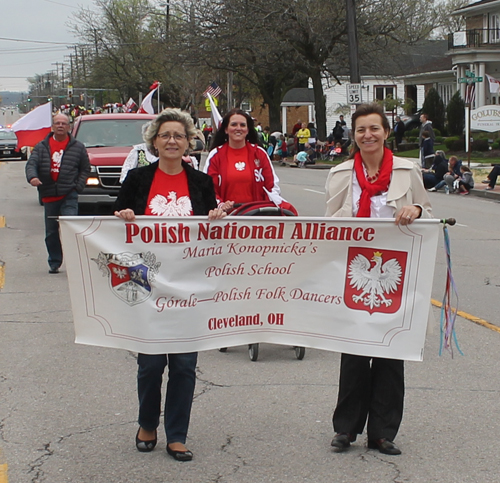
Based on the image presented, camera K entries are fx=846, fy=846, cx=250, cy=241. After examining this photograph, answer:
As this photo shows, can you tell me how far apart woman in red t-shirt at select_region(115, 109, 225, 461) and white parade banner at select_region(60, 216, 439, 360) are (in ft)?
0.41

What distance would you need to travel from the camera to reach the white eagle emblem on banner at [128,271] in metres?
4.54

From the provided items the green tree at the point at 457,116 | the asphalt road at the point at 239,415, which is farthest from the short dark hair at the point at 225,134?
the green tree at the point at 457,116

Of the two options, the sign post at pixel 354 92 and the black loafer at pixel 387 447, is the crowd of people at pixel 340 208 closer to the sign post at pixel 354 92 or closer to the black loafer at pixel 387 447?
the black loafer at pixel 387 447

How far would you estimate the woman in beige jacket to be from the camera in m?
4.53

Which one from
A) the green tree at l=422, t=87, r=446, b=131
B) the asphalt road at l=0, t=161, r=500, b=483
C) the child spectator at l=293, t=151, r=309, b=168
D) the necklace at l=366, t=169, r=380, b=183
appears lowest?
the asphalt road at l=0, t=161, r=500, b=483

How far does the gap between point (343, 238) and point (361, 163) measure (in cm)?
43

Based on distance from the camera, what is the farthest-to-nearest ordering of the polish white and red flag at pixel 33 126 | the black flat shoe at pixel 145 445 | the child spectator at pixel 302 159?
the child spectator at pixel 302 159
the polish white and red flag at pixel 33 126
the black flat shoe at pixel 145 445

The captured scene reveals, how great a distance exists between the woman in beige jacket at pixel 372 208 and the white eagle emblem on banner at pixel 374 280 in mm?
256

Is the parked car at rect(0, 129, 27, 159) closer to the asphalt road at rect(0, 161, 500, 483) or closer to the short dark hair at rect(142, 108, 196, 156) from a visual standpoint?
the asphalt road at rect(0, 161, 500, 483)

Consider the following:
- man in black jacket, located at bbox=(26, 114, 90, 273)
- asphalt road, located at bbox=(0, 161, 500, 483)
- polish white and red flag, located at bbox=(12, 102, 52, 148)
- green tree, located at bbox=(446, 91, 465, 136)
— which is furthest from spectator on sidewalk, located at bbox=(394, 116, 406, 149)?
asphalt road, located at bbox=(0, 161, 500, 483)

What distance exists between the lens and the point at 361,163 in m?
4.63

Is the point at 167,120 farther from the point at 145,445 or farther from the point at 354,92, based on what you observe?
the point at 354,92

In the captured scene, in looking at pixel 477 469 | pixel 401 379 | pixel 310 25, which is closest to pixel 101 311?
pixel 401 379

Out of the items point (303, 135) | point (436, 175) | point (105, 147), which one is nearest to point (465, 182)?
point (436, 175)
